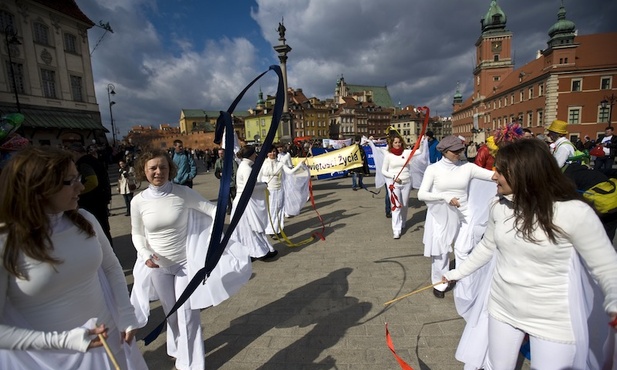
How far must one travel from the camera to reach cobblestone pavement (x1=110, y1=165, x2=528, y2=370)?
3010 mm

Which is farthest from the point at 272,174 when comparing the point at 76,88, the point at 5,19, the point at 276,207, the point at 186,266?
the point at 76,88

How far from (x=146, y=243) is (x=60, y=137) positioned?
32.7m

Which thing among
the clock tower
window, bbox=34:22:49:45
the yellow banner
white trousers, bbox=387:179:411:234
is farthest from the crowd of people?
the clock tower

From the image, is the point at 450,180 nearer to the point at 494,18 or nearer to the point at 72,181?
the point at 72,181

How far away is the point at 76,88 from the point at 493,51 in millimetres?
77808

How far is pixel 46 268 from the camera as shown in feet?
4.85

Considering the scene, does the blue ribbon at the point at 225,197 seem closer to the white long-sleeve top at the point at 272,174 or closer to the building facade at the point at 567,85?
the white long-sleeve top at the point at 272,174

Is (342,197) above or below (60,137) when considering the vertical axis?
below

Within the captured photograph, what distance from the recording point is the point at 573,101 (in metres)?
45.5

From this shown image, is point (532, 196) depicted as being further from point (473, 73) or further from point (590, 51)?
point (473, 73)

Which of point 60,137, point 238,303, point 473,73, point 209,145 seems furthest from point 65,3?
point 473,73

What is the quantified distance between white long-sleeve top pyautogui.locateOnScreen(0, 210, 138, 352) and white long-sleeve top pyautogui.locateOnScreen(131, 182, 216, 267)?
89 cm

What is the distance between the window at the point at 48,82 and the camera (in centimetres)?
2688

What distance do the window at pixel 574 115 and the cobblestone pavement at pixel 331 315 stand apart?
55046 millimetres
